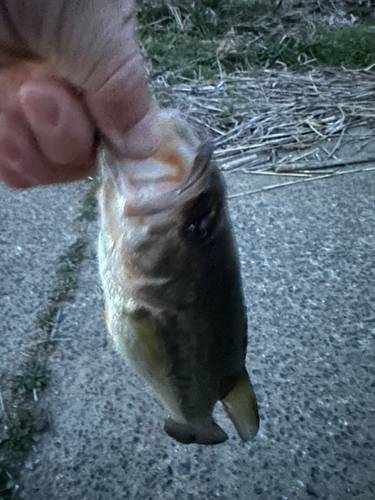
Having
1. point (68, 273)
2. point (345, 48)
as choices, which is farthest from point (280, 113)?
point (68, 273)

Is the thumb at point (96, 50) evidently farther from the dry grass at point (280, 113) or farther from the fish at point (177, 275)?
the dry grass at point (280, 113)

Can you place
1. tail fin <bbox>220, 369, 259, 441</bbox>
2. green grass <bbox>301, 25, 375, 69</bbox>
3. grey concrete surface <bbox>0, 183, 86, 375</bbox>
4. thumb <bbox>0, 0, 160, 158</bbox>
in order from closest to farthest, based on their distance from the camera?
1. thumb <bbox>0, 0, 160, 158</bbox>
2. tail fin <bbox>220, 369, 259, 441</bbox>
3. grey concrete surface <bbox>0, 183, 86, 375</bbox>
4. green grass <bbox>301, 25, 375, 69</bbox>

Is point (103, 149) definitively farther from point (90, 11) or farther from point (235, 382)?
point (235, 382)

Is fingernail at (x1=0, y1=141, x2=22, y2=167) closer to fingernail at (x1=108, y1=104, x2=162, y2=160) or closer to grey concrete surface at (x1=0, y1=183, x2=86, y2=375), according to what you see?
fingernail at (x1=108, y1=104, x2=162, y2=160)

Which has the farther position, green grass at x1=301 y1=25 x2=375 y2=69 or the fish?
green grass at x1=301 y1=25 x2=375 y2=69

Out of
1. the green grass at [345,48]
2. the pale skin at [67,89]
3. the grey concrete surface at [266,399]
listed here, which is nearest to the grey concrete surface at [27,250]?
the grey concrete surface at [266,399]

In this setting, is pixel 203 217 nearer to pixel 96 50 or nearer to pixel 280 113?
pixel 96 50

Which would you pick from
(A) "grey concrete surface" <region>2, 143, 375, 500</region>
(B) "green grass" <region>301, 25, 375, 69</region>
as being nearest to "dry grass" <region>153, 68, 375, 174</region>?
(B) "green grass" <region>301, 25, 375, 69</region>
